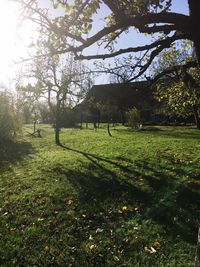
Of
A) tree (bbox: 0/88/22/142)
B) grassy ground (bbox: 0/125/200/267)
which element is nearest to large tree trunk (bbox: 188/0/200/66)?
grassy ground (bbox: 0/125/200/267)

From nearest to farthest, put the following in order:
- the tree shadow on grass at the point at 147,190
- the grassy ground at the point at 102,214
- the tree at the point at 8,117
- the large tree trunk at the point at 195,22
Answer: the large tree trunk at the point at 195,22 < the grassy ground at the point at 102,214 < the tree shadow on grass at the point at 147,190 < the tree at the point at 8,117

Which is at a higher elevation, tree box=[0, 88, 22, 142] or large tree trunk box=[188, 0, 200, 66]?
large tree trunk box=[188, 0, 200, 66]

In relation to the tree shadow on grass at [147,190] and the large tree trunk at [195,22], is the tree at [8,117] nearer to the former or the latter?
the tree shadow on grass at [147,190]

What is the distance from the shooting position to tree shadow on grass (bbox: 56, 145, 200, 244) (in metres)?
7.79

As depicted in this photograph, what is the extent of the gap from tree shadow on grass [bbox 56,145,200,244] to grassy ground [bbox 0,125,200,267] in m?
0.02

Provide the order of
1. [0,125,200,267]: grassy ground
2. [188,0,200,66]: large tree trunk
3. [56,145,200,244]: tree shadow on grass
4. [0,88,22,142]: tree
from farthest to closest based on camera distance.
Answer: [0,88,22,142]: tree < [56,145,200,244]: tree shadow on grass < [0,125,200,267]: grassy ground < [188,0,200,66]: large tree trunk

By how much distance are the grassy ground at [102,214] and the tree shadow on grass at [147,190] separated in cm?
2

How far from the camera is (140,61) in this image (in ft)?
21.9

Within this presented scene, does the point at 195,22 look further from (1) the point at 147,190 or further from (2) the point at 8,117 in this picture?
(2) the point at 8,117

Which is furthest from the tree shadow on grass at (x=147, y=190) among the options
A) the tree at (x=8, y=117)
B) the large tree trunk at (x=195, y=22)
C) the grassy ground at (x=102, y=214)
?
the tree at (x=8, y=117)

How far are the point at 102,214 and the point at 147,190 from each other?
2350 mm

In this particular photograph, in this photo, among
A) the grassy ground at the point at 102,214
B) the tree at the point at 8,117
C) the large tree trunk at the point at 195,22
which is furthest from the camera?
the tree at the point at 8,117

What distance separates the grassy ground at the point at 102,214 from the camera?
20.8 feet

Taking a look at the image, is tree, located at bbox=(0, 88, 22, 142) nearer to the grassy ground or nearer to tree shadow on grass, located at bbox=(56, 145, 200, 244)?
the grassy ground
